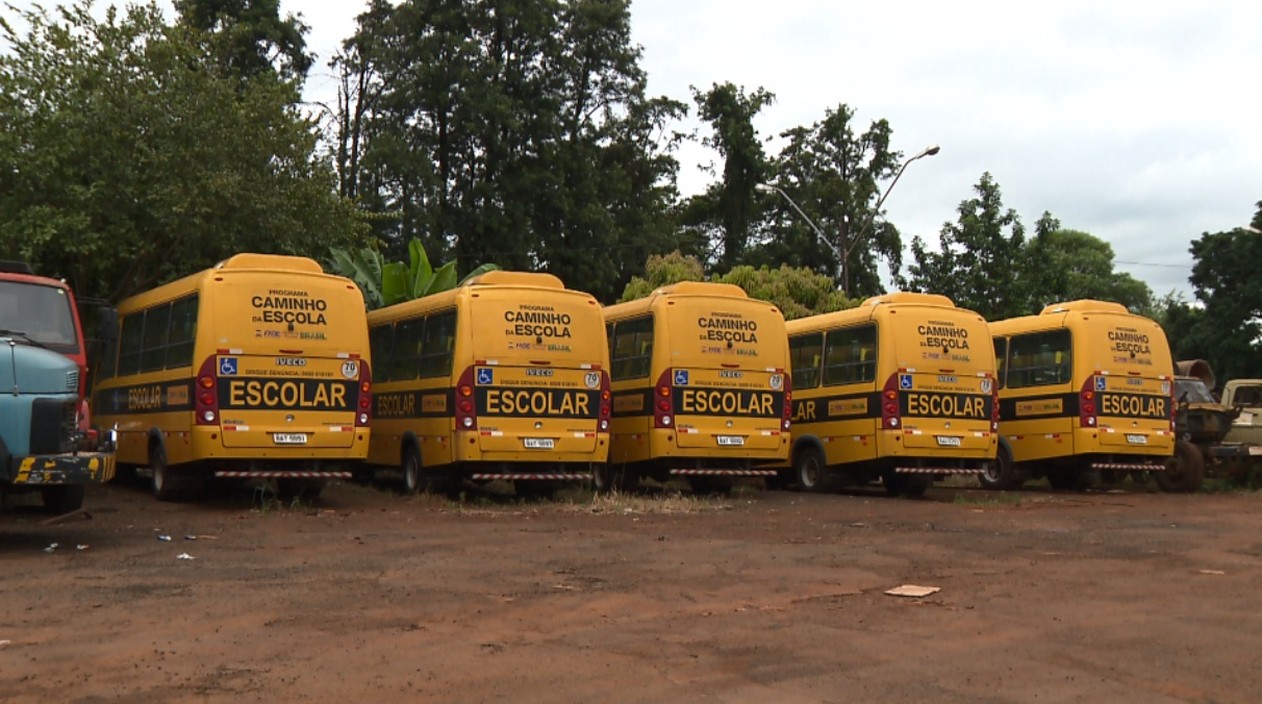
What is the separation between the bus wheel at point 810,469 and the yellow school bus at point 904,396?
0.03 m

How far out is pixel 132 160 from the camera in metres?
19.7

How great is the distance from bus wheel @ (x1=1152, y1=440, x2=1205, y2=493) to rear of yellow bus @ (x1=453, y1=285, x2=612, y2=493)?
10348 millimetres

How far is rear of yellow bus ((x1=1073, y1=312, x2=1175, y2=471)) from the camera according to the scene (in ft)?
68.6

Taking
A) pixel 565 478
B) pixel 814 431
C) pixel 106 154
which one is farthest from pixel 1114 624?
pixel 106 154

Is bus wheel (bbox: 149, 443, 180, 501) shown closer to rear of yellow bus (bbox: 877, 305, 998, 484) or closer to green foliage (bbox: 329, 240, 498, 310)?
green foliage (bbox: 329, 240, 498, 310)

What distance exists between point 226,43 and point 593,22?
61.7ft

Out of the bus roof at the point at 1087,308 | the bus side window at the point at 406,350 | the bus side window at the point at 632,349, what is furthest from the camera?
the bus roof at the point at 1087,308

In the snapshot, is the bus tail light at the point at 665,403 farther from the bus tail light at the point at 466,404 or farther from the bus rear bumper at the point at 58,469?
the bus rear bumper at the point at 58,469

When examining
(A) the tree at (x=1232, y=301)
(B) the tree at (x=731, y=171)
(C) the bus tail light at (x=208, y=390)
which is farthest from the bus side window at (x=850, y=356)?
(A) the tree at (x=1232, y=301)

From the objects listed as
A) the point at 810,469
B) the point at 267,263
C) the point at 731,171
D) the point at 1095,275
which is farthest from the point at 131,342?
the point at 1095,275

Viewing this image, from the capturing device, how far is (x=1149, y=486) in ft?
78.4

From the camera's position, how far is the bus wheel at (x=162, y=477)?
659 inches

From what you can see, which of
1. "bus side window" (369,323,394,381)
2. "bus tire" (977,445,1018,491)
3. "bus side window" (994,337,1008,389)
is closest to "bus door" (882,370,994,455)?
"bus tire" (977,445,1018,491)

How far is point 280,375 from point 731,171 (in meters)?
35.2
